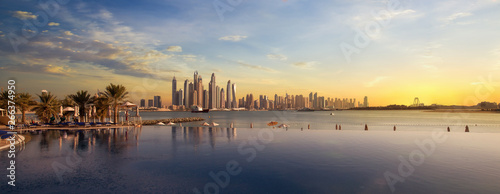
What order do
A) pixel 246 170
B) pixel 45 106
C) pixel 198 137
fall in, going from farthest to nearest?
pixel 45 106 → pixel 198 137 → pixel 246 170

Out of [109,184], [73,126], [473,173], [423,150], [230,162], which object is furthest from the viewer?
[73,126]

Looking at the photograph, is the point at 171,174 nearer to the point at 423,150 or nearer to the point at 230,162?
the point at 230,162

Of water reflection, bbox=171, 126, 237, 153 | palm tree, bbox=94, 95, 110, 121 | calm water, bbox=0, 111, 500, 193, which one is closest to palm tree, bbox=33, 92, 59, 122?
palm tree, bbox=94, 95, 110, 121

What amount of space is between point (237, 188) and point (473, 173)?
15.5 m

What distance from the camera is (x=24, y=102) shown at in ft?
171

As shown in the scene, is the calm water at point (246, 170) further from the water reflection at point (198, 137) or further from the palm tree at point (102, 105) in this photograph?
the palm tree at point (102, 105)

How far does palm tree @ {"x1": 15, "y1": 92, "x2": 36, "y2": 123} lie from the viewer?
51156 millimetres

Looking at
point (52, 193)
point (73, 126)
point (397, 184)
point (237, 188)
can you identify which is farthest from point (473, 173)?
point (73, 126)

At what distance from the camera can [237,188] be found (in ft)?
45.1

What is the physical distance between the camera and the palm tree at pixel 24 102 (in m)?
51.2

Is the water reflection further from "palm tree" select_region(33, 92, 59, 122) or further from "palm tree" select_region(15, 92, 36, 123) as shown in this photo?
"palm tree" select_region(15, 92, 36, 123)

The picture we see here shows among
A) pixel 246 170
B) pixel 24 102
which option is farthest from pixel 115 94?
pixel 246 170

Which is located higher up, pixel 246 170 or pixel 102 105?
pixel 102 105

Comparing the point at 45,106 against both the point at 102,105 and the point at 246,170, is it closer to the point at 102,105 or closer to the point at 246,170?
the point at 102,105
